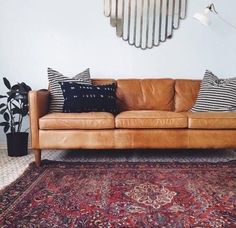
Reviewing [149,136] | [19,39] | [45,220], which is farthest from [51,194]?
[19,39]

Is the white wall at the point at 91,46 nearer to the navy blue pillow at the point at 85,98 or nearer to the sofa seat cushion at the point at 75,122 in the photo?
the navy blue pillow at the point at 85,98

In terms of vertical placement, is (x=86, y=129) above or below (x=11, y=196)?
above

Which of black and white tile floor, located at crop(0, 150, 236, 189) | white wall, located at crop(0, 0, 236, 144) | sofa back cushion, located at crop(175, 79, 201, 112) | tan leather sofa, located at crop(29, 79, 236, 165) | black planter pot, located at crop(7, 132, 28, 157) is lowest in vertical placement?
black and white tile floor, located at crop(0, 150, 236, 189)

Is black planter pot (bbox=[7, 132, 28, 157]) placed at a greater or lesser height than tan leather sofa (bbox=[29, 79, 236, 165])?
lesser

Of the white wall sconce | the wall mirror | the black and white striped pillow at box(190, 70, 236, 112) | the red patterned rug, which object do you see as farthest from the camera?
the wall mirror

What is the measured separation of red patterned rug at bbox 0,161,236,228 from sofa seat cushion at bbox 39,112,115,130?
31 cm

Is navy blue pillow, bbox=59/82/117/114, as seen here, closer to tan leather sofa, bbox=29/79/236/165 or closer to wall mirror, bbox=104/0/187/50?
tan leather sofa, bbox=29/79/236/165

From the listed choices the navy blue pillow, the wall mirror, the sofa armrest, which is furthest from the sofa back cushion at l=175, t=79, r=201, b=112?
the sofa armrest

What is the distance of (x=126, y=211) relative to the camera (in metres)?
1.50

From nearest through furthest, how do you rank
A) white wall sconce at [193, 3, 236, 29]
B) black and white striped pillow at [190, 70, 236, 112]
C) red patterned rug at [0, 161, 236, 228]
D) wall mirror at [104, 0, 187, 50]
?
red patterned rug at [0, 161, 236, 228], black and white striped pillow at [190, 70, 236, 112], white wall sconce at [193, 3, 236, 29], wall mirror at [104, 0, 187, 50]

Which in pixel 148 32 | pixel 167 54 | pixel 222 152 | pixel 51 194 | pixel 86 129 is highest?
pixel 148 32

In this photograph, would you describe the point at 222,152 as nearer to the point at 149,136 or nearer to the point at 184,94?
the point at 184,94

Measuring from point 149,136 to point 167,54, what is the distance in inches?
48.3

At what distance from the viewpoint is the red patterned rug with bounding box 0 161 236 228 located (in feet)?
4.60
